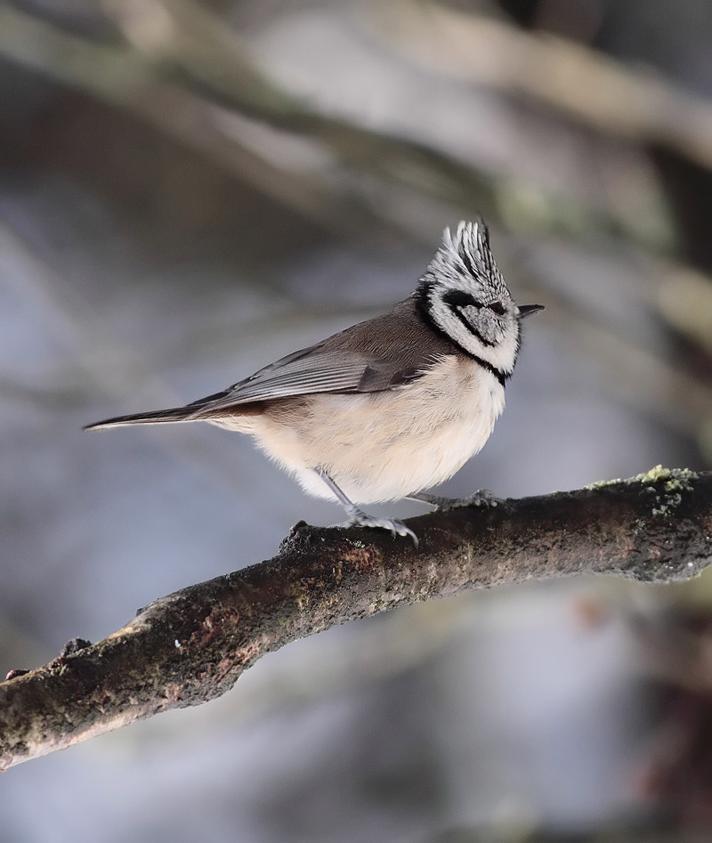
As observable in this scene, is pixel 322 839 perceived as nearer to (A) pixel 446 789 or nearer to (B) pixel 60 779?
(A) pixel 446 789

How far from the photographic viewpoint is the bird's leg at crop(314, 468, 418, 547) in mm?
2732

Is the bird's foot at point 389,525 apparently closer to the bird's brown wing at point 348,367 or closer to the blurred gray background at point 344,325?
the bird's brown wing at point 348,367

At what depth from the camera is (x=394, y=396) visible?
348cm

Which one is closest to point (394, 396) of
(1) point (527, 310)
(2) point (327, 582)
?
(1) point (527, 310)

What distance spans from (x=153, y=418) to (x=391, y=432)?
0.74 meters

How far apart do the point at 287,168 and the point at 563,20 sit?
70.0 inches

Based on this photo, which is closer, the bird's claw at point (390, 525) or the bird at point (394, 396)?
the bird's claw at point (390, 525)

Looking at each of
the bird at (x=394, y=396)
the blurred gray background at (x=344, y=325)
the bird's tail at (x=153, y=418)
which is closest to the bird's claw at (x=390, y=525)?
the bird at (x=394, y=396)

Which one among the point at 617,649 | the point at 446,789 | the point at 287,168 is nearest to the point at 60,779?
the point at 446,789

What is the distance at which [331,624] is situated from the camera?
2.51 meters

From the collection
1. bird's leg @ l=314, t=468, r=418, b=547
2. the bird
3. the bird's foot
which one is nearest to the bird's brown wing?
the bird

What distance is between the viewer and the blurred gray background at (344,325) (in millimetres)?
4422

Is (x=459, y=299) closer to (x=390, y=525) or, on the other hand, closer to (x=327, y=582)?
(x=390, y=525)

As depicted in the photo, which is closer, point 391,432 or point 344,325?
point 391,432
